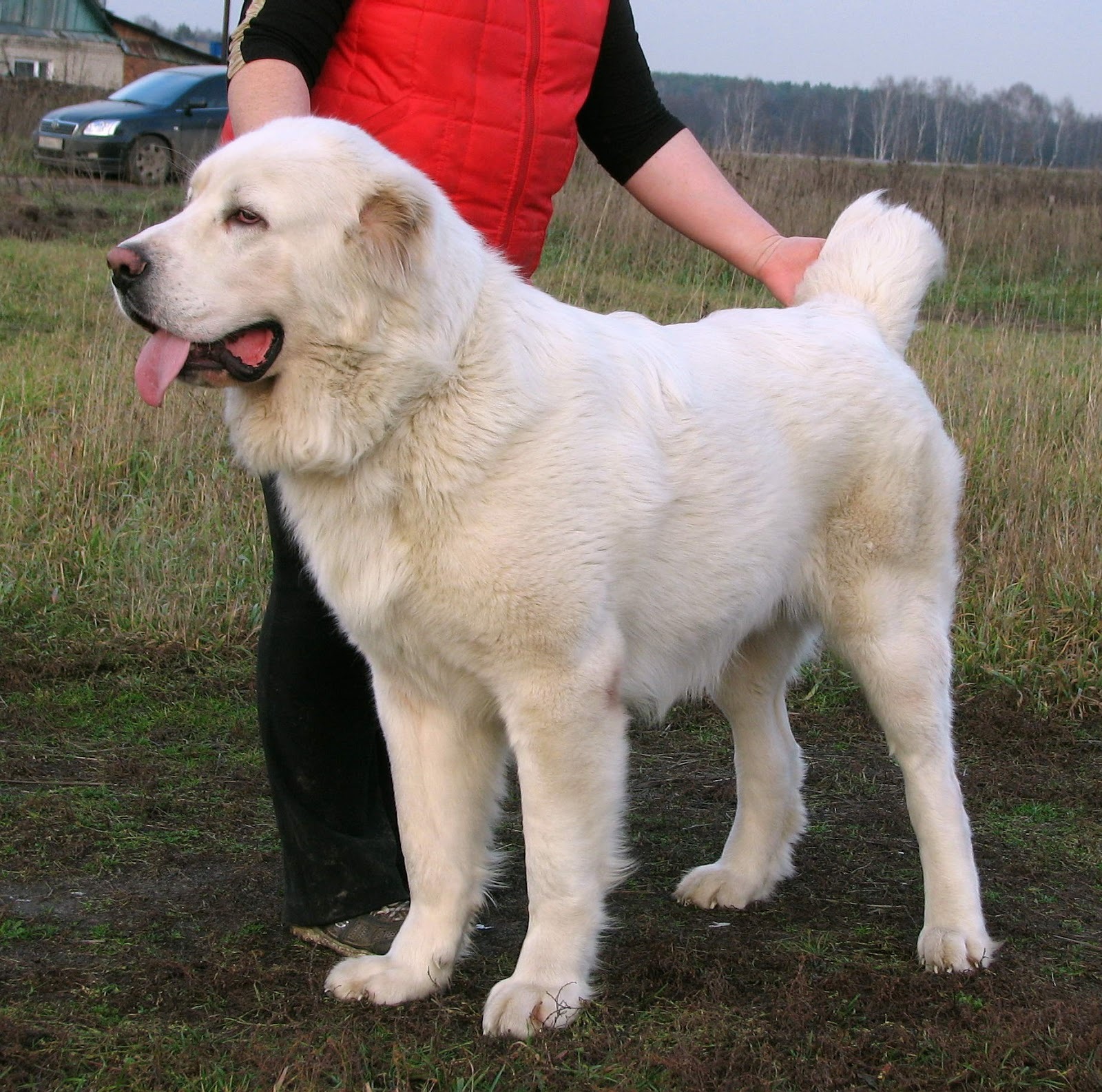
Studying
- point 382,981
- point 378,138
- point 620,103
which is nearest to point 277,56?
point 378,138

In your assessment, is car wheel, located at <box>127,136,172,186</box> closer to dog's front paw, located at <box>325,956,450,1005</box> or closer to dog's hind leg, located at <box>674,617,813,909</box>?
dog's hind leg, located at <box>674,617,813,909</box>

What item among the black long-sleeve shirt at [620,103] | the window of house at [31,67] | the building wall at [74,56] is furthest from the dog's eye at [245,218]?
the building wall at [74,56]

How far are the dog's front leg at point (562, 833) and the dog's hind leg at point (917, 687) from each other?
2.38 ft

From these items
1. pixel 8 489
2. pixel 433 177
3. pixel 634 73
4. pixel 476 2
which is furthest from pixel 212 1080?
pixel 8 489

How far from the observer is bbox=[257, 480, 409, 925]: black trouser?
106 inches

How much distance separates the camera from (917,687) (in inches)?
112

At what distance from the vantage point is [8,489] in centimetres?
520

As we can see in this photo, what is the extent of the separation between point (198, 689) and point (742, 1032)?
2521 millimetres

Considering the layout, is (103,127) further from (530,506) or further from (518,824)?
(530,506)

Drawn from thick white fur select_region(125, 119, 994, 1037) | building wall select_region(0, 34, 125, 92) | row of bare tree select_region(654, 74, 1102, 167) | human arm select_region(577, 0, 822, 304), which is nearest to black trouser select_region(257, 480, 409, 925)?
thick white fur select_region(125, 119, 994, 1037)

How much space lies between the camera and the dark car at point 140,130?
45.7 ft

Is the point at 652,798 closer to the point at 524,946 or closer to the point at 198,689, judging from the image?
the point at 524,946

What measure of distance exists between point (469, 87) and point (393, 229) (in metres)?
0.56

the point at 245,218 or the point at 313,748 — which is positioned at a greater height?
the point at 245,218
